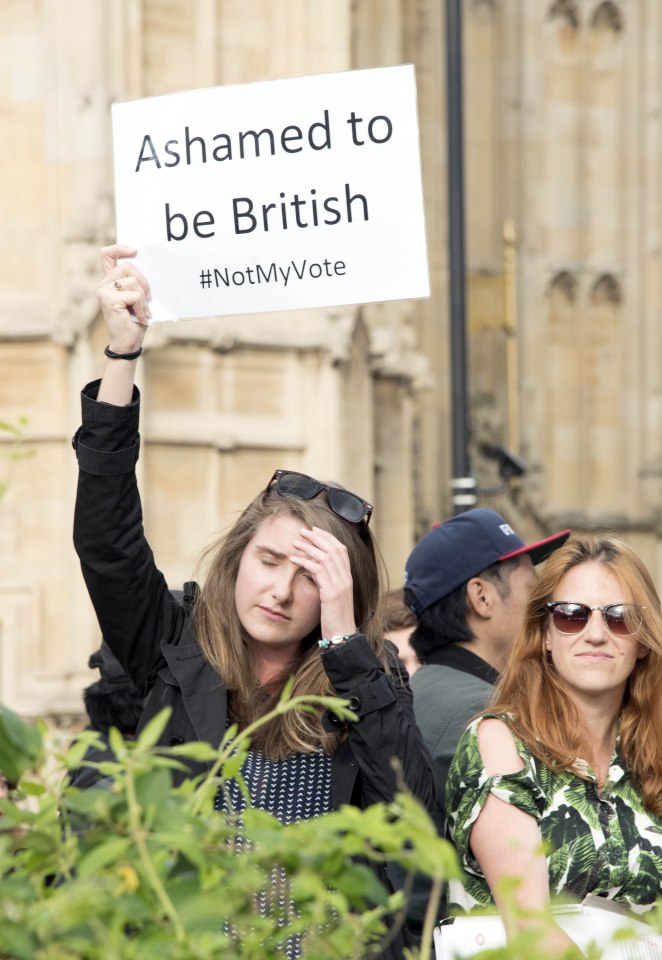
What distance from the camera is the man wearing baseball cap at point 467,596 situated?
3.72 m

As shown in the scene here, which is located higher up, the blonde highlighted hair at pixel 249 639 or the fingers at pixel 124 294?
the fingers at pixel 124 294

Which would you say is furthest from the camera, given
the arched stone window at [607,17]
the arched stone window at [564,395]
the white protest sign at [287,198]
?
the arched stone window at [607,17]

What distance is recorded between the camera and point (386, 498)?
10445 mm

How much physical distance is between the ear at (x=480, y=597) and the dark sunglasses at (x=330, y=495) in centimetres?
81

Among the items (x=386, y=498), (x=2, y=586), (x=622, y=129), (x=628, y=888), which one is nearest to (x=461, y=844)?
(x=628, y=888)

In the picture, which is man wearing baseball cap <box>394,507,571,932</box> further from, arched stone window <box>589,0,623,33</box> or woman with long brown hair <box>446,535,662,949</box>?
arched stone window <box>589,0,623,33</box>

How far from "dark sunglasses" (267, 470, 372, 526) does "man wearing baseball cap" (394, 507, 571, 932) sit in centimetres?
71

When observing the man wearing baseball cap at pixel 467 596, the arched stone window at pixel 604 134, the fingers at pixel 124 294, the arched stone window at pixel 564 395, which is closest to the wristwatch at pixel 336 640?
the fingers at pixel 124 294

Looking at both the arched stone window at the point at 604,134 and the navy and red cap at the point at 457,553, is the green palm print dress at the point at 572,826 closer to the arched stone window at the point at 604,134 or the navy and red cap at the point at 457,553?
the navy and red cap at the point at 457,553

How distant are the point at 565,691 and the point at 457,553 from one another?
90 cm

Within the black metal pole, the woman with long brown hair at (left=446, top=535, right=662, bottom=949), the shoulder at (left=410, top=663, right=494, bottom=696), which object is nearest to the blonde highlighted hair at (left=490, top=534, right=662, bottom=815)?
the woman with long brown hair at (left=446, top=535, right=662, bottom=949)

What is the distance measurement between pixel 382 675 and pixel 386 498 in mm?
7694

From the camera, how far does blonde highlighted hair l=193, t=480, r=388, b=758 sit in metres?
2.78

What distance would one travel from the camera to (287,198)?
3430 mm
